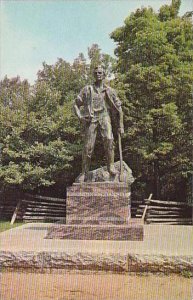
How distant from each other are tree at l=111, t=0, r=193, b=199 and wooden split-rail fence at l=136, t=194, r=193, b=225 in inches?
42.4

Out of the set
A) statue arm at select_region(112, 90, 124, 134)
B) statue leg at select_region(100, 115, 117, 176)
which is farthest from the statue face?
statue leg at select_region(100, 115, 117, 176)

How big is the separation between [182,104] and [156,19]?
411cm

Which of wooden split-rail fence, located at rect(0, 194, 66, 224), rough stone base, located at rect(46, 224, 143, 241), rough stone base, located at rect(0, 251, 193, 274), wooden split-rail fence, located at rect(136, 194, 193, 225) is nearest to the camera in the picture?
rough stone base, located at rect(0, 251, 193, 274)

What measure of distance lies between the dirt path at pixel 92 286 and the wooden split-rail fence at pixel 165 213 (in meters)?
8.86

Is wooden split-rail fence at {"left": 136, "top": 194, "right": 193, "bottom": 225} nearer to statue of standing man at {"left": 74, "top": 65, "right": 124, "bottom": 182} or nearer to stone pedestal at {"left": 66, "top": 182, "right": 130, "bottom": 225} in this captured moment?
statue of standing man at {"left": 74, "top": 65, "right": 124, "bottom": 182}

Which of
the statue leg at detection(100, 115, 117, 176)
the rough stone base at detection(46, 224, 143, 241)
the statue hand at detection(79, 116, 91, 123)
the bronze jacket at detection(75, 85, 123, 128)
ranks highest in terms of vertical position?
the bronze jacket at detection(75, 85, 123, 128)

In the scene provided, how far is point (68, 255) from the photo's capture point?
5.79 meters

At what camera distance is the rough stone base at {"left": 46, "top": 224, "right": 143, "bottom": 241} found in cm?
717

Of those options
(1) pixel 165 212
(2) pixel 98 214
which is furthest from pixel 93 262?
(1) pixel 165 212

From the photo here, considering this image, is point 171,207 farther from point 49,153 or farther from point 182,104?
point 49,153

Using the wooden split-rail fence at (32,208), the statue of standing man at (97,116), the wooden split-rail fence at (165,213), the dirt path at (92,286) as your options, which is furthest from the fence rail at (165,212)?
the dirt path at (92,286)

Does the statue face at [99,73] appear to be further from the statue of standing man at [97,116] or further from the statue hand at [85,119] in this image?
the statue hand at [85,119]

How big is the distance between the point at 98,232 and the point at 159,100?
358 inches

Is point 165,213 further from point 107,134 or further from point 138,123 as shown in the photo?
point 107,134
